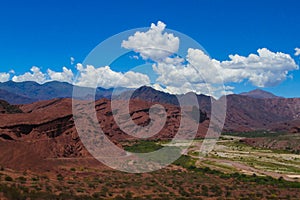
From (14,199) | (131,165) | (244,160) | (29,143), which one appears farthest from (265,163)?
(14,199)

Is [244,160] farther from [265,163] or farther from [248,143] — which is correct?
[248,143]

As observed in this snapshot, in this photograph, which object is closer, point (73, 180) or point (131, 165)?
point (73, 180)

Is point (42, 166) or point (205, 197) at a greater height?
point (42, 166)

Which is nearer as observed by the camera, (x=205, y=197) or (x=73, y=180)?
(x=205, y=197)

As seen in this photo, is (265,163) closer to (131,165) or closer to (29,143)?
(131,165)

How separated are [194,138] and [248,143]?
24950mm

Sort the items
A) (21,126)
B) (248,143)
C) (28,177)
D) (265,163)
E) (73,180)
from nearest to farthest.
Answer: (28,177) → (73,180) → (21,126) → (265,163) → (248,143)

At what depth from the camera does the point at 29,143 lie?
55.8 metres

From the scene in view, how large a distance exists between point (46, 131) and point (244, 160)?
164 ft

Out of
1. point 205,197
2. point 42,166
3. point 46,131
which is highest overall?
point 46,131

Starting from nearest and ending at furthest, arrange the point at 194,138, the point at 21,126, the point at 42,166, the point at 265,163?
the point at 42,166, the point at 21,126, the point at 265,163, the point at 194,138

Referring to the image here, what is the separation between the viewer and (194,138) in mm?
161500

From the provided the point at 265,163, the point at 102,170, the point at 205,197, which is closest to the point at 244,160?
the point at 265,163

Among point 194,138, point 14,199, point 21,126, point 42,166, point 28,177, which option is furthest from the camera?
point 194,138
